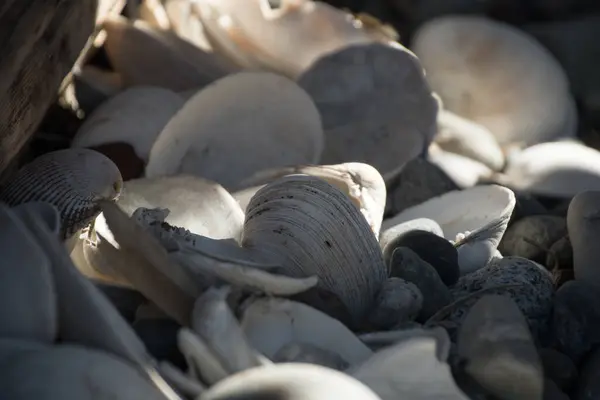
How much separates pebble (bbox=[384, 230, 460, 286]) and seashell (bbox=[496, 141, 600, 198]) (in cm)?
94

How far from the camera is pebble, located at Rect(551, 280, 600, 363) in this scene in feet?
5.58

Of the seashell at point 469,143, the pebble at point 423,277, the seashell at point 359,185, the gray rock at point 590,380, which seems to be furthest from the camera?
the seashell at point 469,143

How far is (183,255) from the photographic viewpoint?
1.46 metres

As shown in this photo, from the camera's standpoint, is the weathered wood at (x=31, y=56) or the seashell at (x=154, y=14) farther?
the seashell at (x=154, y=14)

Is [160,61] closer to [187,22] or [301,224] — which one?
[187,22]

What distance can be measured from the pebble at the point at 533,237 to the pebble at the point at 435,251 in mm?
381

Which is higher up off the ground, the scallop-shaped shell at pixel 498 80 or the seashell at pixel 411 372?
the seashell at pixel 411 372

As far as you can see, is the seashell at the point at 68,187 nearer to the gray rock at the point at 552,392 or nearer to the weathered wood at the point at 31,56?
the weathered wood at the point at 31,56

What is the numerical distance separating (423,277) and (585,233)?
43 cm

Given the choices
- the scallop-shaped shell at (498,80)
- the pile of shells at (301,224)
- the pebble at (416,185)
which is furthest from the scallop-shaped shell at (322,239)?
the scallop-shaped shell at (498,80)

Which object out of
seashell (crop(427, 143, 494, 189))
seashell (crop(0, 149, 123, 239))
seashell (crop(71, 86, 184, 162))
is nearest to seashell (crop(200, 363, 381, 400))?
seashell (crop(0, 149, 123, 239))

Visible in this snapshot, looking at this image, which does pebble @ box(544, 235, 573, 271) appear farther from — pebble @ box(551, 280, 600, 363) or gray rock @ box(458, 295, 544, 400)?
gray rock @ box(458, 295, 544, 400)

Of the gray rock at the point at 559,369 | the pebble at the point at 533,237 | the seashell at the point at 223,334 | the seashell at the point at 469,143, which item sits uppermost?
the seashell at the point at 223,334

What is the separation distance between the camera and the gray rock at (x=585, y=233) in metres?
1.98
